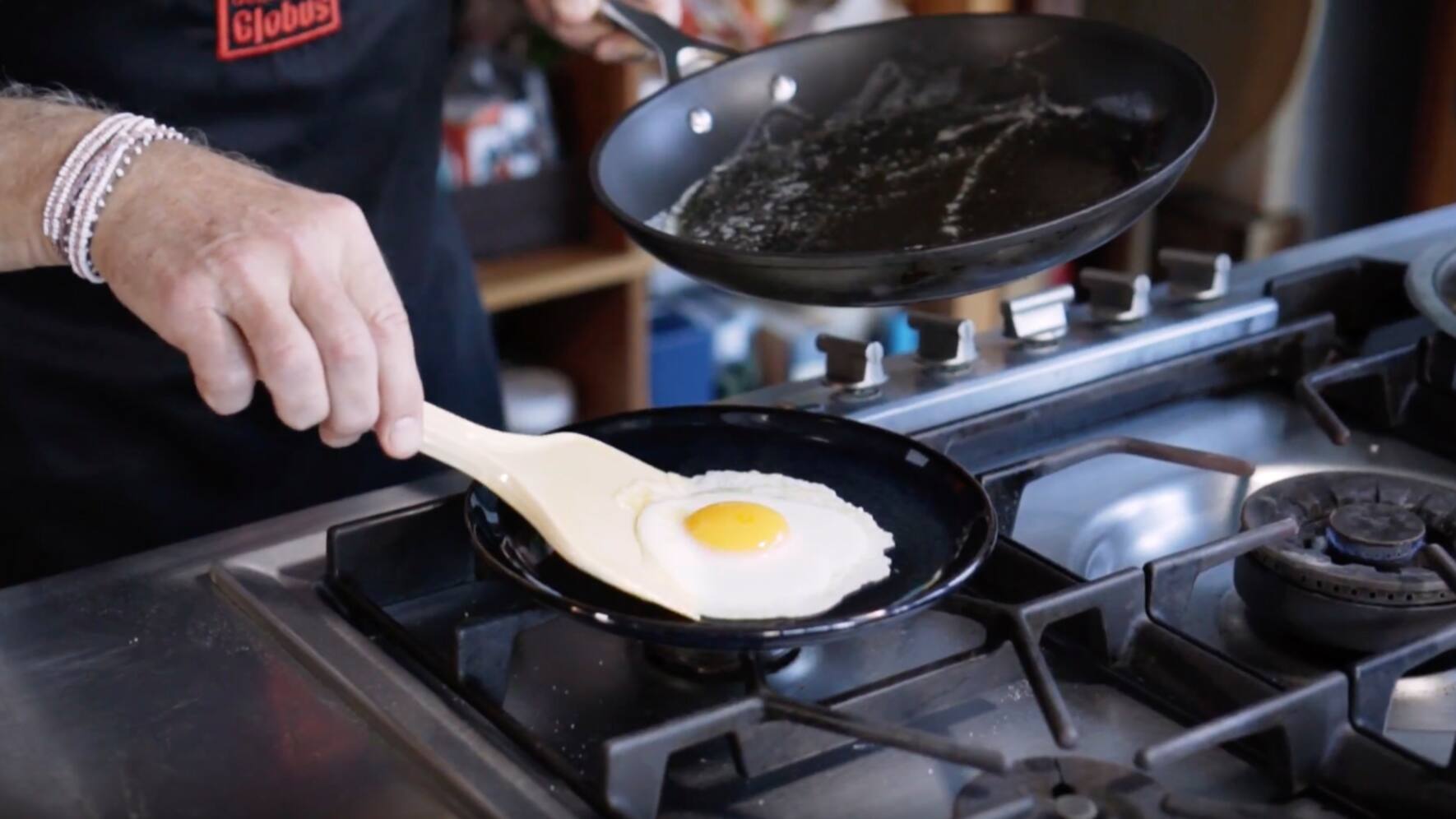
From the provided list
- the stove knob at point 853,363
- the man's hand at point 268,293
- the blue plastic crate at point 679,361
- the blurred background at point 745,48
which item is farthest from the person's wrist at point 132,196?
the blue plastic crate at point 679,361

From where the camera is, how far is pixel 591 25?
1249 millimetres

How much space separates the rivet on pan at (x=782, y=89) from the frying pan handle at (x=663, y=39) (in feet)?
0.10

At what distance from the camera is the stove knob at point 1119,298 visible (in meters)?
1.04

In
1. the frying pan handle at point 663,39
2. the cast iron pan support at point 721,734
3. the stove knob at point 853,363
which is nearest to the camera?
the cast iron pan support at point 721,734

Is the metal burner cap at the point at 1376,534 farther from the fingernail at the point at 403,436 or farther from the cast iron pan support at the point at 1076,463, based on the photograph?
the fingernail at the point at 403,436

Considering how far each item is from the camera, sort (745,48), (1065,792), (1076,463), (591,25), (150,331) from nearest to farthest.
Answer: (1065,792)
(1076,463)
(150,331)
(591,25)
(745,48)

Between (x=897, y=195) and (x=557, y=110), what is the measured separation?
118 centimetres

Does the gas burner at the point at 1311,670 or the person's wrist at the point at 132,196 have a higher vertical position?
the person's wrist at the point at 132,196

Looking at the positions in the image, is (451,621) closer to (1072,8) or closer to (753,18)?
(753,18)

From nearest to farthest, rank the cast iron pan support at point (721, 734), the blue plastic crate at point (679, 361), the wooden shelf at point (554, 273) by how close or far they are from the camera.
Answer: the cast iron pan support at point (721, 734)
the wooden shelf at point (554, 273)
the blue plastic crate at point (679, 361)

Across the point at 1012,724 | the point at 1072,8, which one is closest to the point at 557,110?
the point at 1072,8

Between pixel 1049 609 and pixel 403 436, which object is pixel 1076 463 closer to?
pixel 1049 609

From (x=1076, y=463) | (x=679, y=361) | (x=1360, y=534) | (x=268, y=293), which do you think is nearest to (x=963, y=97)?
(x=1076, y=463)

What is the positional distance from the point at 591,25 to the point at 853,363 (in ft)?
1.38
